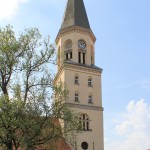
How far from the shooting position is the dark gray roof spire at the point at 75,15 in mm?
51781

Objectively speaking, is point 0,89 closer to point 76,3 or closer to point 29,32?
point 29,32

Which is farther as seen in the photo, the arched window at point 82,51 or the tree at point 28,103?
the arched window at point 82,51

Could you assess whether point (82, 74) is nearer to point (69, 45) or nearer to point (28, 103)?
point (69, 45)

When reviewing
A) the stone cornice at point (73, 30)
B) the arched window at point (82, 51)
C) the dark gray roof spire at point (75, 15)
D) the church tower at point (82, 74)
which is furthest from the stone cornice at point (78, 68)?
the dark gray roof spire at point (75, 15)

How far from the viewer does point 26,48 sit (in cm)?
2677

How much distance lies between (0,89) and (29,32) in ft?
15.5

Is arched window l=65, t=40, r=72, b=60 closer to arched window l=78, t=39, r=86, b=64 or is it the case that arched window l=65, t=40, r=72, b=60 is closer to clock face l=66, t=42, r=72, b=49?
clock face l=66, t=42, r=72, b=49

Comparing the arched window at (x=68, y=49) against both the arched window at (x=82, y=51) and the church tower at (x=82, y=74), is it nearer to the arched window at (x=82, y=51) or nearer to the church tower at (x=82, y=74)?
the church tower at (x=82, y=74)

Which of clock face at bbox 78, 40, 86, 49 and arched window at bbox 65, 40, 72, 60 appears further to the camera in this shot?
clock face at bbox 78, 40, 86, 49

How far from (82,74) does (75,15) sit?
9.12m

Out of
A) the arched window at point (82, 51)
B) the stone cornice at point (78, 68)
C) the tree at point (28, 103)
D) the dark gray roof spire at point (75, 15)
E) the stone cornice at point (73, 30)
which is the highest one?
the dark gray roof spire at point (75, 15)

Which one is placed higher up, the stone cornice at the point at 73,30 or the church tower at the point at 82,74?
the stone cornice at the point at 73,30

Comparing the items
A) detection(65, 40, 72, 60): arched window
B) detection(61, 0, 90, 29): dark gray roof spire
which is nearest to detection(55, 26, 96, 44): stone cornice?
detection(61, 0, 90, 29): dark gray roof spire

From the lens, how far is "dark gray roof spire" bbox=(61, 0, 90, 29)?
5178 cm
